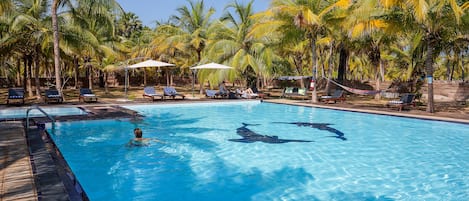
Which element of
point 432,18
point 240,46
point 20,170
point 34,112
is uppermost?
point 240,46

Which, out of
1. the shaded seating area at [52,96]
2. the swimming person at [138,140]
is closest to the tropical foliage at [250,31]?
the shaded seating area at [52,96]

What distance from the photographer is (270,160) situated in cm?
725

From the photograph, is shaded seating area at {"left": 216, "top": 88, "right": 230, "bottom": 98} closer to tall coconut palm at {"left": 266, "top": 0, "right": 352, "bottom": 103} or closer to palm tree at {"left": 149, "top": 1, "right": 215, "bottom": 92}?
palm tree at {"left": 149, "top": 1, "right": 215, "bottom": 92}

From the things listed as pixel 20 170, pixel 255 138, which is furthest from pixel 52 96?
pixel 20 170

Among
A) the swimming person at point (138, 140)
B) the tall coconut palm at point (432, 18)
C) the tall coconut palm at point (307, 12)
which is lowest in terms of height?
the swimming person at point (138, 140)

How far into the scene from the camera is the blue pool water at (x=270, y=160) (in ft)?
18.0

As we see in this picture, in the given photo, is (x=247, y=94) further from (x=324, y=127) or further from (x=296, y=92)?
(x=324, y=127)

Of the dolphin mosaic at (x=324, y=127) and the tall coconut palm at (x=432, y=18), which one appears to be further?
the tall coconut palm at (x=432, y=18)

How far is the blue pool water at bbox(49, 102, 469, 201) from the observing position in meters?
5.48

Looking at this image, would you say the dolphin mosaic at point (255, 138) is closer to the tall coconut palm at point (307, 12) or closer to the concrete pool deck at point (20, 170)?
the concrete pool deck at point (20, 170)

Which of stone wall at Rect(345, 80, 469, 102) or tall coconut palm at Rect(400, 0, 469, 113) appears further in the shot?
stone wall at Rect(345, 80, 469, 102)

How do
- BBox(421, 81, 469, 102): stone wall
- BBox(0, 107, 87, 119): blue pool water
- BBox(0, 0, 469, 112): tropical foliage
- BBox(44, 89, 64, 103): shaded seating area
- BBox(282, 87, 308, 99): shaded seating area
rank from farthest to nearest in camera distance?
BBox(282, 87, 308, 99): shaded seating area
BBox(421, 81, 469, 102): stone wall
BBox(44, 89, 64, 103): shaded seating area
BBox(0, 0, 469, 112): tropical foliage
BBox(0, 107, 87, 119): blue pool water

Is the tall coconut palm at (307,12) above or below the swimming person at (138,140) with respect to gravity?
above

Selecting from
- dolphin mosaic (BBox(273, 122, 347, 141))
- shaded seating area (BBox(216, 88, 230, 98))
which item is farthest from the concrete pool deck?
shaded seating area (BBox(216, 88, 230, 98))
